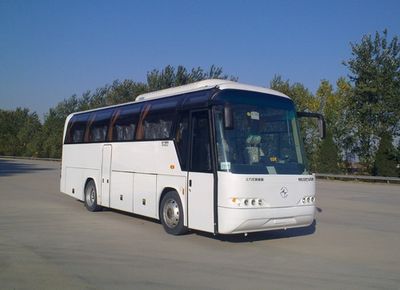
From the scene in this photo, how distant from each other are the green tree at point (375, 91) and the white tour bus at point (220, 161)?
73.8 feet

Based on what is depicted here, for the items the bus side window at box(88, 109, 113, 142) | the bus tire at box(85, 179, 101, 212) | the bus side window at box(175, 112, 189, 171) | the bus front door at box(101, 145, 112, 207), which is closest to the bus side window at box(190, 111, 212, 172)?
the bus side window at box(175, 112, 189, 171)

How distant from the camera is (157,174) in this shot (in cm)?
1141

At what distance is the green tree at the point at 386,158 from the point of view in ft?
105

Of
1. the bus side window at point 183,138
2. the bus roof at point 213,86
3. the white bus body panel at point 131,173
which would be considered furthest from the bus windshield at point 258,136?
the white bus body panel at point 131,173

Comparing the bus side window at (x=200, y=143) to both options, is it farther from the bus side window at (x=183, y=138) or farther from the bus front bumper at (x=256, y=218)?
the bus front bumper at (x=256, y=218)

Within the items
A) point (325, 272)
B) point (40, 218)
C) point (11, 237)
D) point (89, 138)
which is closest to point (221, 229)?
point (325, 272)

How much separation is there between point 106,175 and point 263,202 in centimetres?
616

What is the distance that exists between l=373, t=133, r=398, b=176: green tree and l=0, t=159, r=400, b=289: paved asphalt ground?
19.4 meters

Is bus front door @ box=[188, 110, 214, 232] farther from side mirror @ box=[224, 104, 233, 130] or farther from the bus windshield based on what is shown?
side mirror @ box=[224, 104, 233, 130]

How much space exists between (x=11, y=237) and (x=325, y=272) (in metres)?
6.43

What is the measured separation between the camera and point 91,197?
15078 millimetres

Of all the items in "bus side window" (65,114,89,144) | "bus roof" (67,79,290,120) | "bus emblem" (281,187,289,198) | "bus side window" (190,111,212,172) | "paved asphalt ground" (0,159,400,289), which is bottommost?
"paved asphalt ground" (0,159,400,289)

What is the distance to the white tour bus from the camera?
363 inches

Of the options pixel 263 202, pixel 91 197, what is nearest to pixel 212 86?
pixel 263 202
